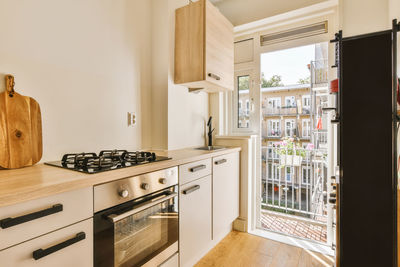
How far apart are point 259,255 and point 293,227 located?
92 centimetres

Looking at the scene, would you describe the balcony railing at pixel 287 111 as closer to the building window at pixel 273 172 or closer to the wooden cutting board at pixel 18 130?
the building window at pixel 273 172

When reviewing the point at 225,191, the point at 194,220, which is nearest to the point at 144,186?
the point at 194,220

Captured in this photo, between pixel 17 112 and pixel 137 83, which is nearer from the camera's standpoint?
pixel 17 112

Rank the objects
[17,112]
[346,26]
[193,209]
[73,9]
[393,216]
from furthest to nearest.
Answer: [346,26] < [193,209] < [73,9] < [17,112] < [393,216]

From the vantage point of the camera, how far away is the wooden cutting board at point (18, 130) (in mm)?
1156

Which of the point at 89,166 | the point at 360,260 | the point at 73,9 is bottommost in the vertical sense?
the point at 360,260

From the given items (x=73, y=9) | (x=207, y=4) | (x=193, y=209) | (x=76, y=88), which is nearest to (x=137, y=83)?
(x=76, y=88)

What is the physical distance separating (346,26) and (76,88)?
227 centimetres

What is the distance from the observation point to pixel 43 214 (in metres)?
0.82

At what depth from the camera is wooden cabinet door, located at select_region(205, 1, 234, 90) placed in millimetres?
2016

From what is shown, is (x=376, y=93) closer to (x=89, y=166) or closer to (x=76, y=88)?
(x=89, y=166)

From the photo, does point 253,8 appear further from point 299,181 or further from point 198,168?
point 299,181

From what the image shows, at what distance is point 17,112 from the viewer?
47.6 inches

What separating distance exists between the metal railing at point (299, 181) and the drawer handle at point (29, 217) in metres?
2.73
